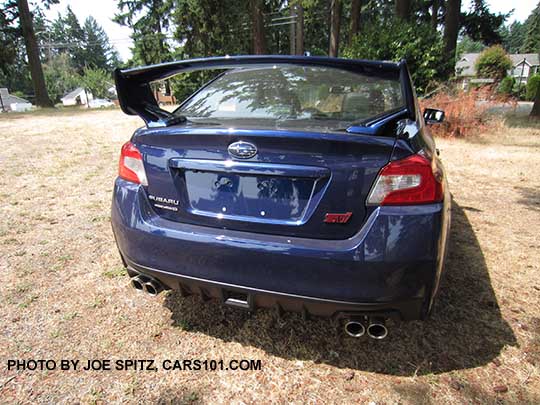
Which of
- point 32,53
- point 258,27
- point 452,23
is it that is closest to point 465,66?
point 452,23

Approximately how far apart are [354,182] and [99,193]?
391cm

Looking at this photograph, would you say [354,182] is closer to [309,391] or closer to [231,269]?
[231,269]

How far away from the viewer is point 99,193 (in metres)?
4.48

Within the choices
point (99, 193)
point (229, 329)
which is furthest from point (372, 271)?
point (99, 193)

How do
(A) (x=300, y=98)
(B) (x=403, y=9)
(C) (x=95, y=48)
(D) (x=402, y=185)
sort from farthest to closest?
1. (C) (x=95, y=48)
2. (B) (x=403, y=9)
3. (A) (x=300, y=98)
4. (D) (x=402, y=185)

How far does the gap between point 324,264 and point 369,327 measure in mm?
412

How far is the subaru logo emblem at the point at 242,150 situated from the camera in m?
1.60

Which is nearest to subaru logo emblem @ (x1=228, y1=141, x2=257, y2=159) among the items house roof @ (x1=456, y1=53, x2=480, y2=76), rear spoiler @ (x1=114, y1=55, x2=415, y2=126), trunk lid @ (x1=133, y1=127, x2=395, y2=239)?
trunk lid @ (x1=133, y1=127, x2=395, y2=239)

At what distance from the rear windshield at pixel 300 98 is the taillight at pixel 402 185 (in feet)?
1.47

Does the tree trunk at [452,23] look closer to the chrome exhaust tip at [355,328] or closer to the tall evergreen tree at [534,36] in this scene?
the chrome exhaust tip at [355,328]

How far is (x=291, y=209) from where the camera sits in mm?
1585

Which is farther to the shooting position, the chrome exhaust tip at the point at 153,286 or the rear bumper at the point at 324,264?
the chrome exhaust tip at the point at 153,286

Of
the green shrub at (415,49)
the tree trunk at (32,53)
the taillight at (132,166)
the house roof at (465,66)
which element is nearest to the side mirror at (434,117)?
the taillight at (132,166)

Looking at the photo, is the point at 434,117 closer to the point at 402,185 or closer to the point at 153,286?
the point at 402,185
